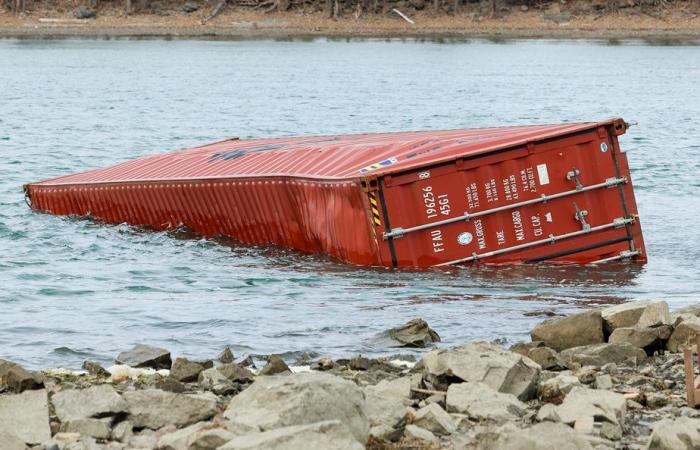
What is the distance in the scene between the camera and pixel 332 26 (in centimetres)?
11050

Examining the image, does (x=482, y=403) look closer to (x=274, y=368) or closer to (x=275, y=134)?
(x=274, y=368)

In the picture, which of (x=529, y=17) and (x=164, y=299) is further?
(x=529, y=17)

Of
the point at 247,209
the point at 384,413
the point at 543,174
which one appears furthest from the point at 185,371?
the point at 247,209

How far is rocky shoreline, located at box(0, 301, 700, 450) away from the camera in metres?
8.30

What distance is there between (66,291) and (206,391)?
26.8ft

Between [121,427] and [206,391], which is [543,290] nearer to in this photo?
[206,391]

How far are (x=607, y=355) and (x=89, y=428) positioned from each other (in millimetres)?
5601

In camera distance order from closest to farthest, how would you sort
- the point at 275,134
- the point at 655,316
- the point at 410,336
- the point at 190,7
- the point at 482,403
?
the point at 482,403
the point at 655,316
the point at 410,336
the point at 275,134
the point at 190,7

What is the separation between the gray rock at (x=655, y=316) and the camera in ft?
43.6

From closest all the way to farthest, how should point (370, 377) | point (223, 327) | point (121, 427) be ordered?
point (121, 427)
point (370, 377)
point (223, 327)

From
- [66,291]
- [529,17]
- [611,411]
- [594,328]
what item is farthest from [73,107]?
[529,17]

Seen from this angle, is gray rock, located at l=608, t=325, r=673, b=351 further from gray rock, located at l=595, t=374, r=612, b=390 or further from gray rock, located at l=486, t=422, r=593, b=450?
gray rock, located at l=486, t=422, r=593, b=450

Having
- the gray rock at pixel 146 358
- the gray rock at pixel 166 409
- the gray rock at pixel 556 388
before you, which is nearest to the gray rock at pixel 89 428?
the gray rock at pixel 166 409

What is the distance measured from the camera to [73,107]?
188ft
